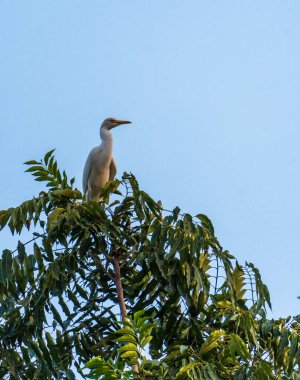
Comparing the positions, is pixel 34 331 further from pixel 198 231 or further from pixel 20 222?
pixel 198 231

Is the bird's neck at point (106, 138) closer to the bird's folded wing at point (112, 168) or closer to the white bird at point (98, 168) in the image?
the white bird at point (98, 168)

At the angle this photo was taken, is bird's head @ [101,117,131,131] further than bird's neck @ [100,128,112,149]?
Yes

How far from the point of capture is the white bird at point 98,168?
9.37m

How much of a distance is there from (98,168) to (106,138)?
0.36 metres

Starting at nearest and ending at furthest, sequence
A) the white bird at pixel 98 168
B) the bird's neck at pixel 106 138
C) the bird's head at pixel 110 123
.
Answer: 1. the white bird at pixel 98 168
2. the bird's neck at pixel 106 138
3. the bird's head at pixel 110 123

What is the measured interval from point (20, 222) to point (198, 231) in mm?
1164

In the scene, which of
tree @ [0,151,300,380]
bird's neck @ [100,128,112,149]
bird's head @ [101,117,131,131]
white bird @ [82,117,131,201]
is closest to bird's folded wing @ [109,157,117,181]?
→ white bird @ [82,117,131,201]

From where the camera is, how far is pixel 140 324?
4.97m

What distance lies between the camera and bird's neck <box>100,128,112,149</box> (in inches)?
376

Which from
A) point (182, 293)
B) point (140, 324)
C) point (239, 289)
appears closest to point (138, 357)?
point (140, 324)

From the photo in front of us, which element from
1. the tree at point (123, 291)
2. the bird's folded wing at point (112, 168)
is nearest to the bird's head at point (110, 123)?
the bird's folded wing at point (112, 168)

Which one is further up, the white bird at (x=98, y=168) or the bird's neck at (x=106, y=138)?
the bird's neck at (x=106, y=138)

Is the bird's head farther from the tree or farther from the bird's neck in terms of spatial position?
the tree

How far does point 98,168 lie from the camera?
9.38 meters
